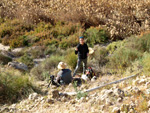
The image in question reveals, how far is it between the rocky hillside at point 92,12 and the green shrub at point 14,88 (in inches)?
275

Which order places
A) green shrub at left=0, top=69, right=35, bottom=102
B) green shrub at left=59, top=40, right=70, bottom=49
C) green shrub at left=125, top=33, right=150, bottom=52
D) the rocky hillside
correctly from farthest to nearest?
1. the rocky hillside
2. green shrub at left=59, top=40, right=70, bottom=49
3. green shrub at left=125, top=33, right=150, bottom=52
4. green shrub at left=0, top=69, right=35, bottom=102

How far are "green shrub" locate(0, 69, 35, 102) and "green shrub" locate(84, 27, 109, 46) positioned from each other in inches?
245

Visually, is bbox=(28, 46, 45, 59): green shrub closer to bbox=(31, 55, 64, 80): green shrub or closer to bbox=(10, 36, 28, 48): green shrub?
bbox=(10, 36, 28, 48): green shrub

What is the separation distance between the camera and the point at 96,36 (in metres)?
11.0

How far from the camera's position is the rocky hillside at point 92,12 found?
11141 millimetres

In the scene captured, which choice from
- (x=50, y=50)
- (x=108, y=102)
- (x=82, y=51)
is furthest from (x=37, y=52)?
(x=108, y=102)

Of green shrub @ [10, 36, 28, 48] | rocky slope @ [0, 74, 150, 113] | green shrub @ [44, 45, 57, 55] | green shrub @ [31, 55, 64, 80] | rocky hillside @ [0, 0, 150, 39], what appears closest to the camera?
rocky slope @ [0, 74, 150, 113]

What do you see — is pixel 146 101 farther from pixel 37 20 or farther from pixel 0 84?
pixel 37 20

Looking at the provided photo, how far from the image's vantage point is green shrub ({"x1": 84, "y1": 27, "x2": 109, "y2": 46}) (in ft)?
35.8

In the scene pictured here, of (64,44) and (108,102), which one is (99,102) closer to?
(108,102)

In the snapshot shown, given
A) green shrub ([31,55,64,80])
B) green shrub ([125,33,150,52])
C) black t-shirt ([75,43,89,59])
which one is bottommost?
green shrub ([31,55,64,80])

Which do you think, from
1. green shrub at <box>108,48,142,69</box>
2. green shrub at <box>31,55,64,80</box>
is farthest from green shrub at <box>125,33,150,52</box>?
green shrub at <box>31,55,64,80</box>

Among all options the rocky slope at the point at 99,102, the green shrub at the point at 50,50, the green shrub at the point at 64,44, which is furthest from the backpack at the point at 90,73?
the green shrub at the point at 64,44

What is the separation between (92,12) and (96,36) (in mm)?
2647
